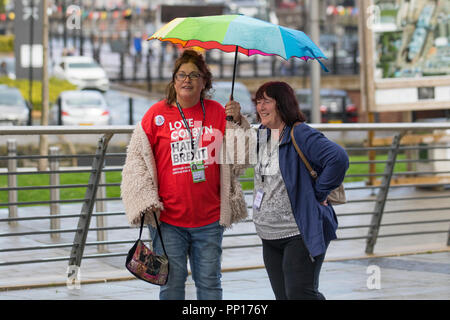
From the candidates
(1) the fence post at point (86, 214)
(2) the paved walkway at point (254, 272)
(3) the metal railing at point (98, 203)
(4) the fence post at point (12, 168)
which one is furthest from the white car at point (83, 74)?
(1) the fence post at point (86, 214)

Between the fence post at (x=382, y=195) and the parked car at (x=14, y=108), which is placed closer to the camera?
the fence post at (x=382, y=195)

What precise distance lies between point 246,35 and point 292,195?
3.10 ft

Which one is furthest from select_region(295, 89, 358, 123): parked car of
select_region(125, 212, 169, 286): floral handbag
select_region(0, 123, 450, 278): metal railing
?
select_region(125, 212, 169, 286): floral handbag

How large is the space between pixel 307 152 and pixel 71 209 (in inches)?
332

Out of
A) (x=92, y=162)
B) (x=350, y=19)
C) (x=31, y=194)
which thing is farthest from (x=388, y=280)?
(x=350, y=19)

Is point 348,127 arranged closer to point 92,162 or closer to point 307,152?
point 92,162

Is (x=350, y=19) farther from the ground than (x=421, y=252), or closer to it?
farther from the ground

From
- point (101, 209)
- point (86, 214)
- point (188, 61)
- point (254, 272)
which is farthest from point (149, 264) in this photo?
point (101, 209)

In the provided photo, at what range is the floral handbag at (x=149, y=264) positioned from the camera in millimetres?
5625

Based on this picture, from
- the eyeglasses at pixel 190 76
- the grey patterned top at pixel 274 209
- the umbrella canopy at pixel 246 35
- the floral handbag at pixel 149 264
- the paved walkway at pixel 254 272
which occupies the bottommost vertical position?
the paved walkway at pixel 254 272

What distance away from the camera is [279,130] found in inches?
226

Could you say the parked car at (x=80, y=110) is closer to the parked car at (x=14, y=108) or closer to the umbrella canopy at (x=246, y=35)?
the parked car at (x=14, y=108)

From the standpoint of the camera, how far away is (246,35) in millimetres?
5586

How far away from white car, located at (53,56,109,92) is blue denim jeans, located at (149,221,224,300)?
3669 centimetres
